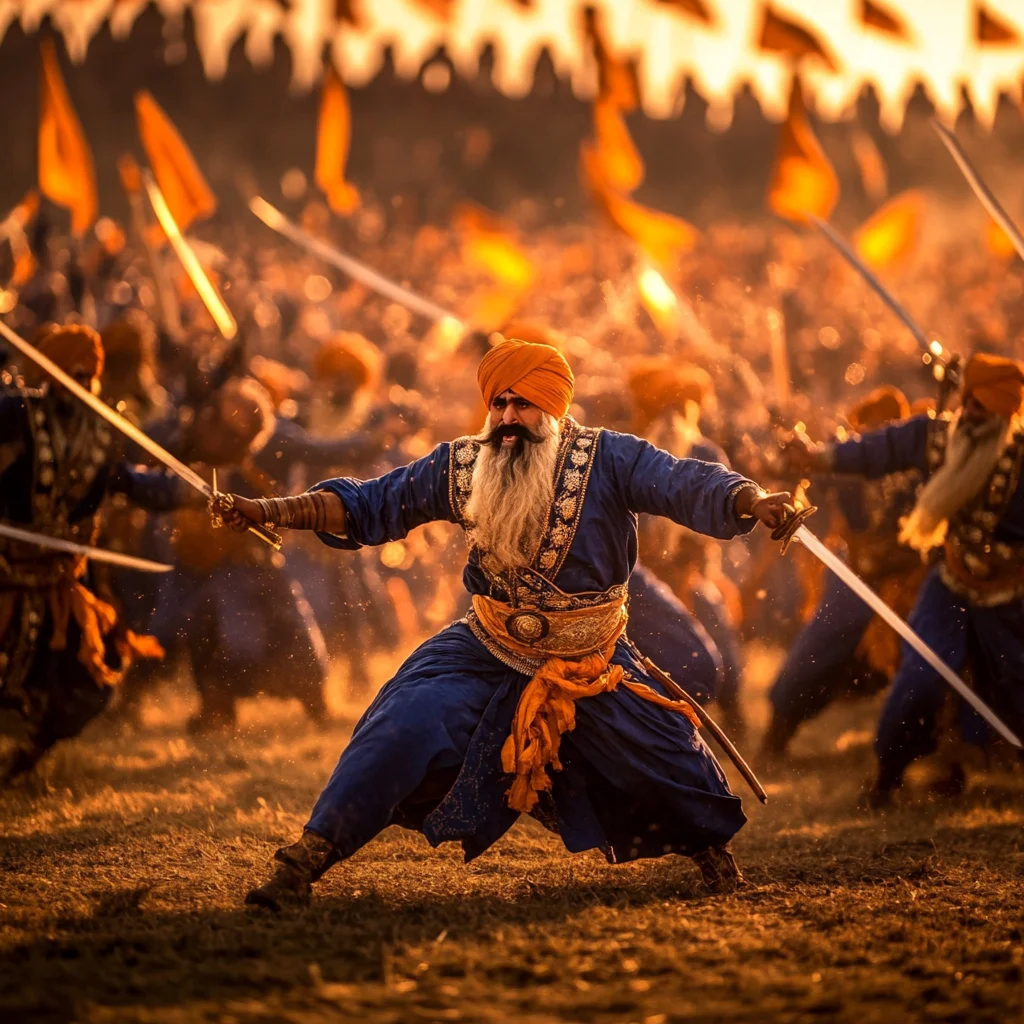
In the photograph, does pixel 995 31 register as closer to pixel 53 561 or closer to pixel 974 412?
pixel 974 412

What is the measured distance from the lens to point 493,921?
169 inches

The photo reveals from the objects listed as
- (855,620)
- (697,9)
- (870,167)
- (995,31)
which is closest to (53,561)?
(855,620)

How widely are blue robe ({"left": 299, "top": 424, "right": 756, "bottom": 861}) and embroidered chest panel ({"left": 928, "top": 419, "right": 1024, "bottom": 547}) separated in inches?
80.2

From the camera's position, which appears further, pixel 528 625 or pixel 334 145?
pixel 334 145

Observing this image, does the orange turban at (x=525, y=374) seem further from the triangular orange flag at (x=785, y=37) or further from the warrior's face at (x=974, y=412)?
the triangular orange flag at (x=785, y=37)

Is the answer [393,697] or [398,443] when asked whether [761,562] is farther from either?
[393,697]

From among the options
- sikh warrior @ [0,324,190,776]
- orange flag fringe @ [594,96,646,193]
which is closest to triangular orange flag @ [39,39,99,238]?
sikh warrior @ [0,324,190,776]

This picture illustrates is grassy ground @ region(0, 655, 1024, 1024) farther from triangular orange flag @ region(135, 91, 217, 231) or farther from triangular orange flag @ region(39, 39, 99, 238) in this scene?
triangular orange flag @ region(39, 39, 99, 238)

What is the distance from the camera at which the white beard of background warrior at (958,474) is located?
20.9ft

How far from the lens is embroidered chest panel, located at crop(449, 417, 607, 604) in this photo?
4.79m

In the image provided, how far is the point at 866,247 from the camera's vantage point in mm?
17641

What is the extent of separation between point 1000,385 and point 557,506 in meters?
2.39

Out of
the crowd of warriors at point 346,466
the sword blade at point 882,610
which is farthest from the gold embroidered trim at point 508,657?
the crowd of warriors at point 346,466

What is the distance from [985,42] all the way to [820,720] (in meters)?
14.0
